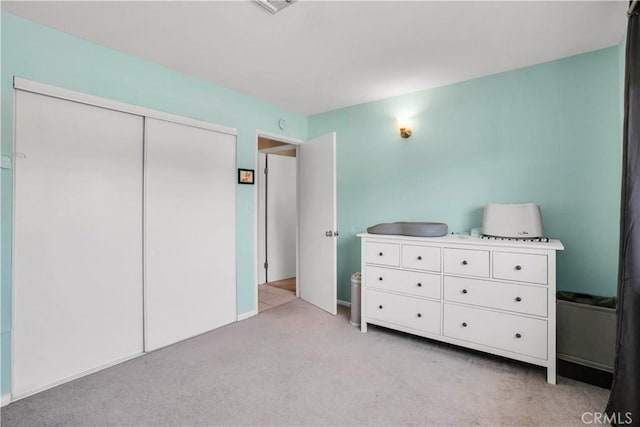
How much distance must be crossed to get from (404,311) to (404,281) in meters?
0.26

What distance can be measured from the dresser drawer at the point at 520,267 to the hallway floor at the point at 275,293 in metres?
2.46

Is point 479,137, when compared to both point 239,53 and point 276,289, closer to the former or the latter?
point 239,53

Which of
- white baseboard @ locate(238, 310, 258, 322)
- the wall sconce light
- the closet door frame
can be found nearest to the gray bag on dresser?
the wall sconce light

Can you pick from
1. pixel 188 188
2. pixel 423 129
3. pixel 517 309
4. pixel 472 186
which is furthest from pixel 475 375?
pixel 188 188

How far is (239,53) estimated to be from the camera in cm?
236

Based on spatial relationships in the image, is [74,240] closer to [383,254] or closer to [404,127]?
[383,254]

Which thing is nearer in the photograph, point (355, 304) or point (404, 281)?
point (404, 281)

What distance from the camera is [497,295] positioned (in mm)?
2268

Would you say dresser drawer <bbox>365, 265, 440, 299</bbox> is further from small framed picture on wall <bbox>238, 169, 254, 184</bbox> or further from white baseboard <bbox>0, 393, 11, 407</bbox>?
white baseboard <bbox>0, 393, 11, 407</bbox>

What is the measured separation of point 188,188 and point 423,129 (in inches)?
93.5

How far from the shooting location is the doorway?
469 cm

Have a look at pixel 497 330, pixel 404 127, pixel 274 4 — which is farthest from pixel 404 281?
pixel 274 4

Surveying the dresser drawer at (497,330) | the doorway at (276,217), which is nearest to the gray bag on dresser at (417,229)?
the dresser drawer at (497,330)

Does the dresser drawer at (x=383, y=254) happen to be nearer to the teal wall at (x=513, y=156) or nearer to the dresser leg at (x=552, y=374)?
the teal wall at (x=513, y=156)
